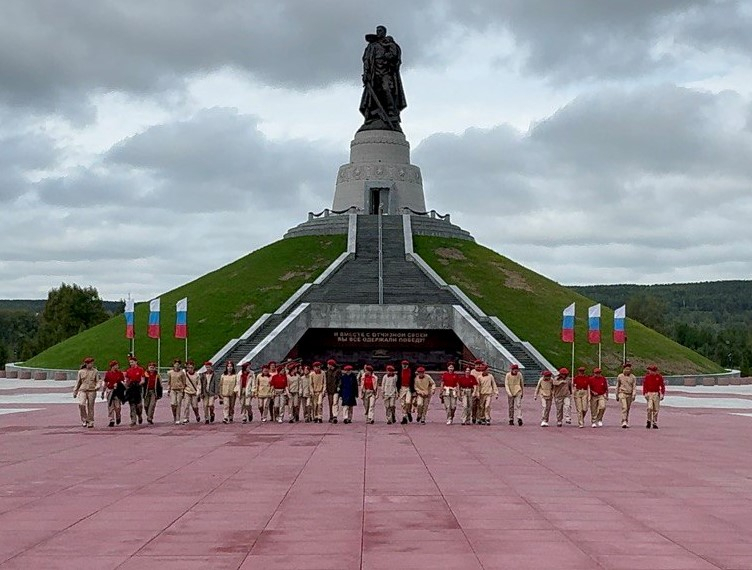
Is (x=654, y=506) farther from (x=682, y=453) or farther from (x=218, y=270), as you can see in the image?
(x=218, y=270)

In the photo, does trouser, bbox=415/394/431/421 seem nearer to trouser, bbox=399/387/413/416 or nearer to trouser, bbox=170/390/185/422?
trouser, bbox=399/387/413/416

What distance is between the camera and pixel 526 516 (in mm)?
10352

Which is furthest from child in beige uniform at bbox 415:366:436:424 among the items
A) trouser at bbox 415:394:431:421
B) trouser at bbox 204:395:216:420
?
trouser at bbox 204:395:216:420

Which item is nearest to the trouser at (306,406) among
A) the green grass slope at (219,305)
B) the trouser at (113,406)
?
the trouser at (113,406)

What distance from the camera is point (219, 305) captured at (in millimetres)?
50250

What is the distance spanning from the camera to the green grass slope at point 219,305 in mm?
45625

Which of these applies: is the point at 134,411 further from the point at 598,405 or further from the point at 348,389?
the point at 598,405

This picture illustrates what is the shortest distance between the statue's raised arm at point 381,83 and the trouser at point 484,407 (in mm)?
40177

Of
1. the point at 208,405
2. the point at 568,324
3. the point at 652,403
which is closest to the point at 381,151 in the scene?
the point at 568,324

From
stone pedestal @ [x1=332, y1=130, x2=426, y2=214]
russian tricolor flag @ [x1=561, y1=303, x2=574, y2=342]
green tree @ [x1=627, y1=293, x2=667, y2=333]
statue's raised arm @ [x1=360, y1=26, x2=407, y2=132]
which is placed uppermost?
statue's raised arm @ [x1=360, y1=26, x2=407, y2=132]

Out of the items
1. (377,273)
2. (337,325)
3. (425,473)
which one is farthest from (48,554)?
(377,273)

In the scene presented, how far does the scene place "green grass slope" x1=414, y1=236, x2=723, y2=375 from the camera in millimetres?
45500

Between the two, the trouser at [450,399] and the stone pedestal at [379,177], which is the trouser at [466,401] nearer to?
the trouser at [450,399]

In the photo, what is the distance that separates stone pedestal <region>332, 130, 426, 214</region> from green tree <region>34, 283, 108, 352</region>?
30520 millimetres
